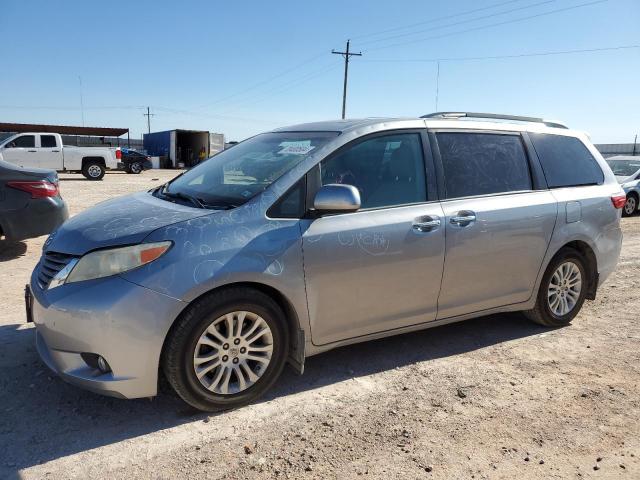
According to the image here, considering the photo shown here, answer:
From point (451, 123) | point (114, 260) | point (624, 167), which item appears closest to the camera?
point (114, 260)

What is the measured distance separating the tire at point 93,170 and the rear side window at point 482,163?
21.0 meters

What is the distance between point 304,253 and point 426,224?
96cm

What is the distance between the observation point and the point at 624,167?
1377 centimetres

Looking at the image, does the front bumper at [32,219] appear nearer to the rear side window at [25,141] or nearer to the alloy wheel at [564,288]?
the alloy wheel at [564,288]

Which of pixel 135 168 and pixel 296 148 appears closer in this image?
pixel 296 148

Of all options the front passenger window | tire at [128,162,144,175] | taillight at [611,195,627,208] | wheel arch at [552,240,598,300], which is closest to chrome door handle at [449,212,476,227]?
the front passenger window

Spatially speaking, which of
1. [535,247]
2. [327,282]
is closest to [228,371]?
[327,282]

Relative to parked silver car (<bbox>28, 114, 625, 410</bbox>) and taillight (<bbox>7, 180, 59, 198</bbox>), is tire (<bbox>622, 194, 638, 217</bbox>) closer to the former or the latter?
parked silver car (<bbox>28, 114, 625, 410</bbox>)

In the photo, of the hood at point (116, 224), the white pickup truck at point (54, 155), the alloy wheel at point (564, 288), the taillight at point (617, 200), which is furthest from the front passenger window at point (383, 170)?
the white pickup truck at point (54, 155)

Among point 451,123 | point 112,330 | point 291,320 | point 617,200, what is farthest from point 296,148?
point 617,200

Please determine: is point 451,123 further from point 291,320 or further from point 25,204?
point 25,204

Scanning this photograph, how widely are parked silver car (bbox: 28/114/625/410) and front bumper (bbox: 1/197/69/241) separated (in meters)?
3.22

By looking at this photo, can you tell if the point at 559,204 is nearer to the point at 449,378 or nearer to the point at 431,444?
the point at 449,378

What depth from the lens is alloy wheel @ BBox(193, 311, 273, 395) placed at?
9.66 ft
